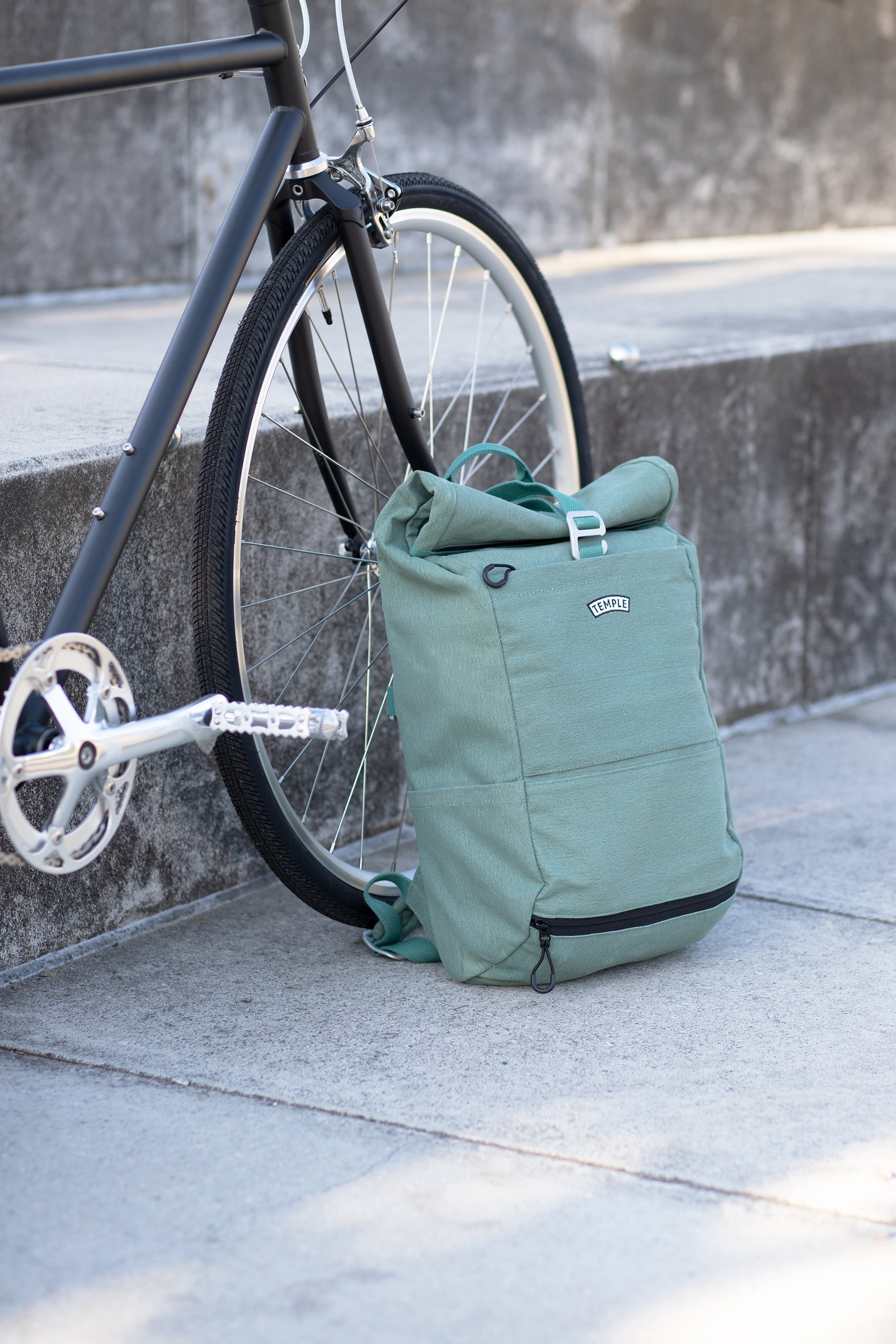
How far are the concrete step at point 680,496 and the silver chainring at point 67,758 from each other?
30cm

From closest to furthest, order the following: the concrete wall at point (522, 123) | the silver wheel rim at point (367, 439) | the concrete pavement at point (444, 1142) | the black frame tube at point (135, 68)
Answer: the concrete pavement at point (444, 1142)
the black frame tube at point (135, 68)
the silver wheel rim at point (367, 439)
the concrete wall at point (522, 123)

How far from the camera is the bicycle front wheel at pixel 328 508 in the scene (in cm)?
194

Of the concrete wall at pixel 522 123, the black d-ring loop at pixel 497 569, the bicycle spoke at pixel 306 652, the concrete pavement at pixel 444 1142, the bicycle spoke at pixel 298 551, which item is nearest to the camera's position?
the concrete pavement at pixel 444 1142

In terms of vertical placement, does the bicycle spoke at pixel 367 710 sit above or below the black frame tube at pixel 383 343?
below

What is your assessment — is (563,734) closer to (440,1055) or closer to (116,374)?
(440,1055)

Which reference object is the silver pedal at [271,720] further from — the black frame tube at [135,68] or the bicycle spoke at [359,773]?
the black frame tube at [135,68]

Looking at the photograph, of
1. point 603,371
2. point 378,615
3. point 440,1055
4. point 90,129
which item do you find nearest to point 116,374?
point 378,615

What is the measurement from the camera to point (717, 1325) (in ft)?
4.52

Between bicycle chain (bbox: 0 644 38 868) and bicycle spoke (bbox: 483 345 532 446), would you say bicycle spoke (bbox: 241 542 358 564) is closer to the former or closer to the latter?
bicycle spoke (bbox: 483 345 532 446)

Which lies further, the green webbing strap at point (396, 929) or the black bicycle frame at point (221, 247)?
the green webbing strap at point (396, 929)

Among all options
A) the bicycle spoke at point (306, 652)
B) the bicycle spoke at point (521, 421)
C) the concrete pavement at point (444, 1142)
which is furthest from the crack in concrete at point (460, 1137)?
the bicycle spoke at point (521, 421)

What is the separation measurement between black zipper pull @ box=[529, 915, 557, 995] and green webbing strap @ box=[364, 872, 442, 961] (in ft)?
0.59

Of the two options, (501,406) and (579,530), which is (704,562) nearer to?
(501,406)

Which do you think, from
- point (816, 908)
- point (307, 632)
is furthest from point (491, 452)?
point (816, 908)
